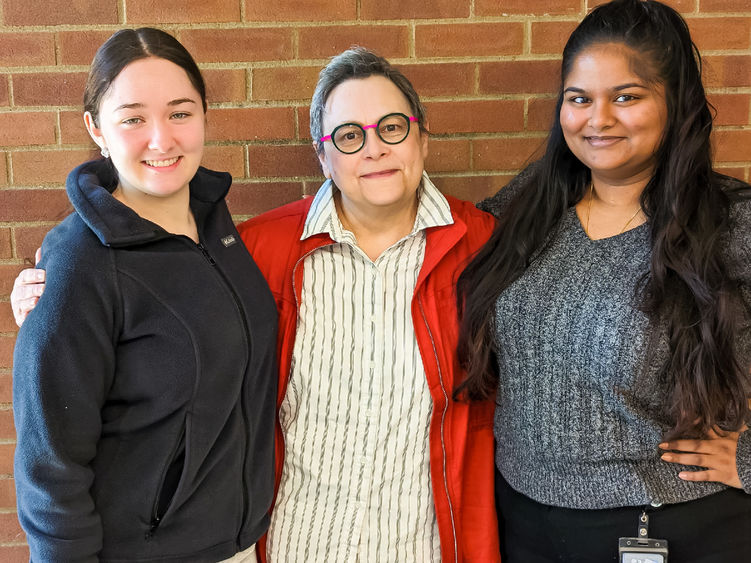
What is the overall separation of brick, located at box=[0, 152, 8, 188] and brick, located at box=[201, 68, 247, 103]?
685 mm

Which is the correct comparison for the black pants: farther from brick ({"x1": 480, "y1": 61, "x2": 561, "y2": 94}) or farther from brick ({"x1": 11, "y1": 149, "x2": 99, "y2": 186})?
brick ({"x1": 11, "y1": 149, "x2": 99, "y2": 186})

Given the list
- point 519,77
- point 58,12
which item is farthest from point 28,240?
point 519,77

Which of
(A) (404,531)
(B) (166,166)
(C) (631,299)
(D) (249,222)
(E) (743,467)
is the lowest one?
(A) (404,531)

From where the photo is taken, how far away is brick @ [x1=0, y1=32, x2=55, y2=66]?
2.16m

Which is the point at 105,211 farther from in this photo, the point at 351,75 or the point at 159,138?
the point at 351,75

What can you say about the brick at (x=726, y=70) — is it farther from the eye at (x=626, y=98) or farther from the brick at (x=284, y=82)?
the brick at (x=284, y=82)

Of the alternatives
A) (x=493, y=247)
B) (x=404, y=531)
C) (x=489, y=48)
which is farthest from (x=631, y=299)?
(x=489, y=48)

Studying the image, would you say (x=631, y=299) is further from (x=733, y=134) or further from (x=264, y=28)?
(x=264, y=28)

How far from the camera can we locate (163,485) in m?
1.53

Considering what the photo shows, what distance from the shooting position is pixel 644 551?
5.34 feet

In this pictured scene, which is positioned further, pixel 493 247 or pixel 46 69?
pixel 46 69

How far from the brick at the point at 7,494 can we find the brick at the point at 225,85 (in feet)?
4.94

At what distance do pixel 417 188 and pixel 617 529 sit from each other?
1044mm

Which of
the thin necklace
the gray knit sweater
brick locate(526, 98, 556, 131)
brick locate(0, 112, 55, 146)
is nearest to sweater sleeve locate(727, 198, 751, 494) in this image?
the gray knit sweater
